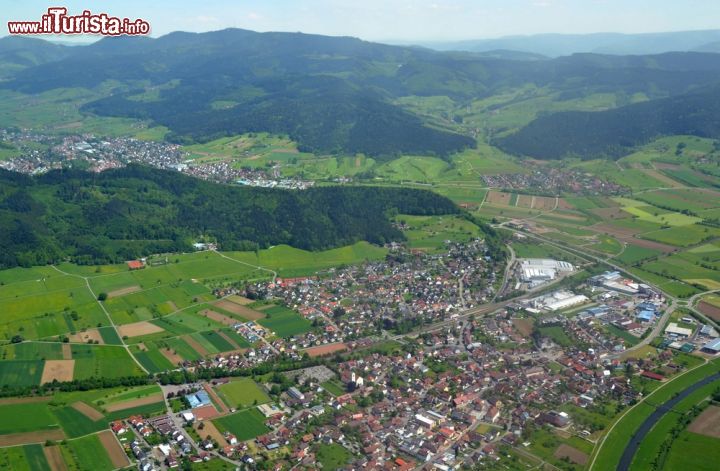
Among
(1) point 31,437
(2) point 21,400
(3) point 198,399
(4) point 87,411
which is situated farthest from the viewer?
(3) point 198,399

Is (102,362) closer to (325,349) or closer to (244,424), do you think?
(244,424)

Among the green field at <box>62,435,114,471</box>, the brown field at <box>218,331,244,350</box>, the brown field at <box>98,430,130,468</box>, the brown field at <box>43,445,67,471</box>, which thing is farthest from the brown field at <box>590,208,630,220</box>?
the brown field at <box>43,445,67,471</box>

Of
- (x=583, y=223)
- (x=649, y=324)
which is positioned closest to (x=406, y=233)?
(x=583, y=223)

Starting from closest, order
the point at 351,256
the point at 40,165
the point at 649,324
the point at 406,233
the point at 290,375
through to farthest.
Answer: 1. the point at 290,375
2. the point at 649,324
3. the point at 351,256
4. the point at 406,233
5. the point at 40,165

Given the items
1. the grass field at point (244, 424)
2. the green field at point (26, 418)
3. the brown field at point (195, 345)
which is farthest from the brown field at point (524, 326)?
the green field at point (26, 418)

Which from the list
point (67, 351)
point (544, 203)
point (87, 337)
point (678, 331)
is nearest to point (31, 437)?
point (67, 351)

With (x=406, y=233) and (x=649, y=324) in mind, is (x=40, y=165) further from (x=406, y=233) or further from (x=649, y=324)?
(x=649, y=324)
